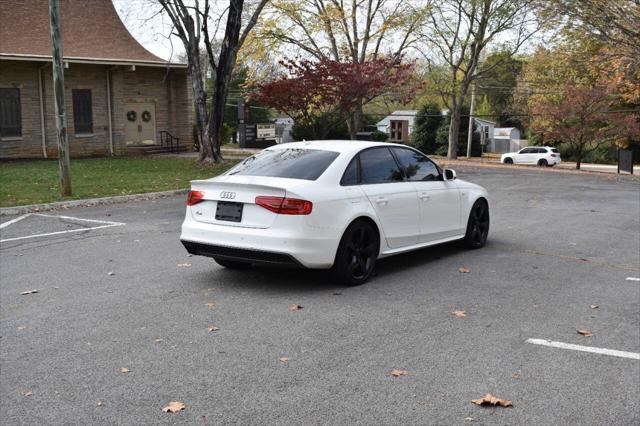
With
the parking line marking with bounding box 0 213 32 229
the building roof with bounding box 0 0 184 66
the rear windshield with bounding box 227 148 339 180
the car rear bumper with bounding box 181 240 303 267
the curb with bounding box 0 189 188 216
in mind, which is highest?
the building roof with bounding box 0 0 184 66

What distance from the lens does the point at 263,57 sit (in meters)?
40.1

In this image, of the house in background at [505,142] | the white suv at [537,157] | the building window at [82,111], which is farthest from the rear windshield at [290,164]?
the house in background at [505,142]

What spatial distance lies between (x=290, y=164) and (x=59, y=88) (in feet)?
30.2

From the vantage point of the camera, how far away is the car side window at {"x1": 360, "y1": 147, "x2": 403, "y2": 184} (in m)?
7.92

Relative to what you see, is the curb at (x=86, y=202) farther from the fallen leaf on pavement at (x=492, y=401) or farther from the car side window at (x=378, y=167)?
the fallen leaf on pavement at (x=492, y=401)

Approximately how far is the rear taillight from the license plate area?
0.35 m

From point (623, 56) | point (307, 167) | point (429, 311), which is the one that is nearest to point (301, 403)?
→ point (429, 311)

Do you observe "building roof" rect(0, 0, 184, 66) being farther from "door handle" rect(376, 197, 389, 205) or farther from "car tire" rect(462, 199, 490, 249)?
"door handle" rect(376, 197, 389, 205)

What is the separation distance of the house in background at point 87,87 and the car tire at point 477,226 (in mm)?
21822

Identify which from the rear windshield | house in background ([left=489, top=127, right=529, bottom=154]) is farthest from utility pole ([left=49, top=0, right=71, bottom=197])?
house in background ([left=489, top=127, right=529, bottom=154])

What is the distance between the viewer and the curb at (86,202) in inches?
526

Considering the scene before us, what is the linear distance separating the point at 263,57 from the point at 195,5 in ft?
54.4

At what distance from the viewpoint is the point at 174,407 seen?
13.8 feet

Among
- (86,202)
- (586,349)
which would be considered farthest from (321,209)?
(86,202)
